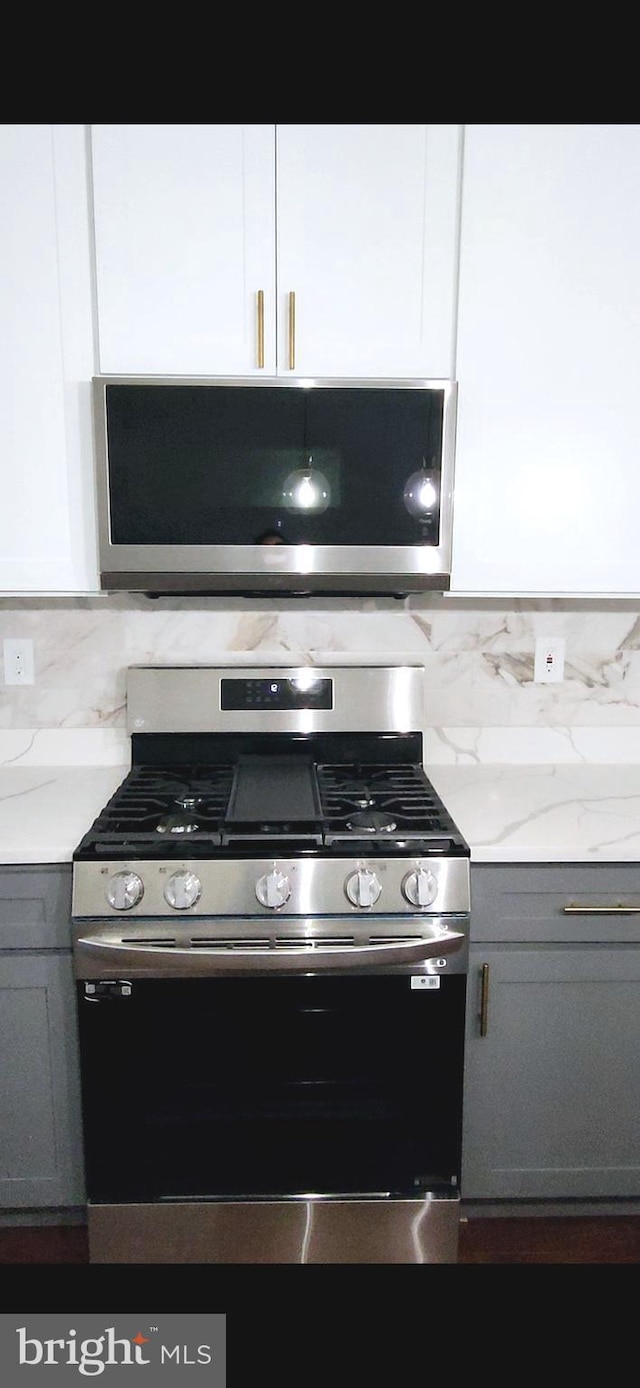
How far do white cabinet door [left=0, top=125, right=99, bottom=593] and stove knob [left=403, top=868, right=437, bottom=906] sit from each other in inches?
33.2

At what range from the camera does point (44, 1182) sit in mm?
1605

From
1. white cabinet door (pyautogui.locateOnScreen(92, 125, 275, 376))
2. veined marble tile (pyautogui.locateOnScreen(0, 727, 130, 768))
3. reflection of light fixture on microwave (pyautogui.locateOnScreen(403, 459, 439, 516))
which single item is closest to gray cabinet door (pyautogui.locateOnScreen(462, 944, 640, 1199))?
reflection of light fixture on microwave (pyautogui.locateOnScreen(403, 459, 439, 516))

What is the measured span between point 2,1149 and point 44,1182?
0.10 metres

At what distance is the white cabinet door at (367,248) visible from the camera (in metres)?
1.54

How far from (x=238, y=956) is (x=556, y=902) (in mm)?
584

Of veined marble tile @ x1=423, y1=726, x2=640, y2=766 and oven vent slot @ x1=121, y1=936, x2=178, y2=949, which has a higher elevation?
veined marble tile @ x1=423, y1=726, x2=640, y2=766

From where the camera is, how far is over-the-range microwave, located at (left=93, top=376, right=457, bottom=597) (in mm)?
1583

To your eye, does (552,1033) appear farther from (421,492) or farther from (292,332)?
(292,332)

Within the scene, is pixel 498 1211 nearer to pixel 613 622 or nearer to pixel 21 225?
pixel 613 622

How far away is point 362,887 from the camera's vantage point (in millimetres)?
1443

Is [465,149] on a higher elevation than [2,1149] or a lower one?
higher

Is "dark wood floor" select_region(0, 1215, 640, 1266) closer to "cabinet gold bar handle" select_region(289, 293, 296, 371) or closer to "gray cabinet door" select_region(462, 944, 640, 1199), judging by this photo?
"gray cabinet door" select_region(462, 944, 640, 1199)

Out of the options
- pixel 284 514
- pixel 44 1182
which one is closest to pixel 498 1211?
pixel 44 1182

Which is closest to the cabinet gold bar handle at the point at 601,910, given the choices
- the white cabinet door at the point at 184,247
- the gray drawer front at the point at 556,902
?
the gray drawer front at the point at 556,902
